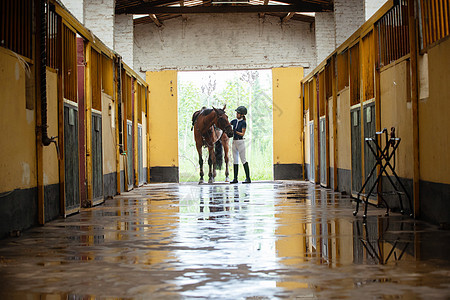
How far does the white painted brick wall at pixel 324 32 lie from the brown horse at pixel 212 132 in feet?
11.0

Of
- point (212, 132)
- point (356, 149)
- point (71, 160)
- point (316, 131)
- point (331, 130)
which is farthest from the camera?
point (212, 132)

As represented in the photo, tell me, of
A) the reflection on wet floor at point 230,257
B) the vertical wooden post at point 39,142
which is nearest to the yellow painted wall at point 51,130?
the vertical wooden post at point 39,142

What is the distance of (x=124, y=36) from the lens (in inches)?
691

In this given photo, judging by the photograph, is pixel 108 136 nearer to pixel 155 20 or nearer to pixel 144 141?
pixel 144 141

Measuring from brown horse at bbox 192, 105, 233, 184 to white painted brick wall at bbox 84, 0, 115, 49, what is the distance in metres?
3.13

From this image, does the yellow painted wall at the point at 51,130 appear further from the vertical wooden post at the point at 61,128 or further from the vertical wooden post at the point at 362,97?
the vertical wooden post at the point at 362,97

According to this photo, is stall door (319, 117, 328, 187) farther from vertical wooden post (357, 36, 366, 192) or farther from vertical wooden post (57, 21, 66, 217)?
vertical wooden post (57, 21, 66, 217)

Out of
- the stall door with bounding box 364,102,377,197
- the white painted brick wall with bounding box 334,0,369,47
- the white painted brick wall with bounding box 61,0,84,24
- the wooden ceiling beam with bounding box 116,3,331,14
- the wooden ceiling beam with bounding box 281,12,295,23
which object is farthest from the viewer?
the wooden ceiling beam with bounding box 281,12,295,23

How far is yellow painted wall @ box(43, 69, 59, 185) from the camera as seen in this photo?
7.07 m

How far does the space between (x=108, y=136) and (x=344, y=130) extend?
13.5 feet

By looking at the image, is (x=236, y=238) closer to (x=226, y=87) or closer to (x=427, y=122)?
(x=427, y=122)

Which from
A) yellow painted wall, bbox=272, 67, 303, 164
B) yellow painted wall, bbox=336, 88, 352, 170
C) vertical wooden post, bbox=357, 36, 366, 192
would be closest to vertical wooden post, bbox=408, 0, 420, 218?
vertical wooden post, bbox=357, 36, 366, 192

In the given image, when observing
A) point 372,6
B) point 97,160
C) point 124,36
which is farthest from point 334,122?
point 124,36

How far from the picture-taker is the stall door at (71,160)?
796 cm
